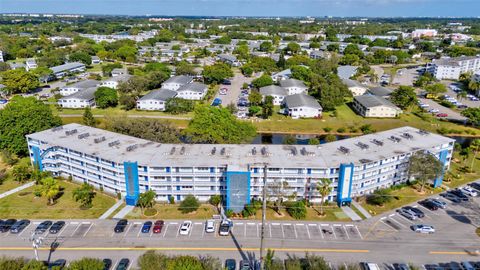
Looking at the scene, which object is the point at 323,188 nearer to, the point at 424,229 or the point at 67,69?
the point at 424,229

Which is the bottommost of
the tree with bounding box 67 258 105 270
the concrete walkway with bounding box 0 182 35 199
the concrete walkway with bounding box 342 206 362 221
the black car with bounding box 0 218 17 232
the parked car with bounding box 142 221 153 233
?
the concrete walkway with bounding box 0 182 35 199

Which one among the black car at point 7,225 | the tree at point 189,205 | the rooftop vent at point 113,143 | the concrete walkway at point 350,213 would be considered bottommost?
the concrete walkway at point 350,213

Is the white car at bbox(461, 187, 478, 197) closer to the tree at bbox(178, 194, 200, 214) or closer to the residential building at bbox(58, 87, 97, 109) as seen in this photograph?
the tree at bbox(178, 194, 200, 214)

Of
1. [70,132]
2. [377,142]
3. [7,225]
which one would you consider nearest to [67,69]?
[70,132]

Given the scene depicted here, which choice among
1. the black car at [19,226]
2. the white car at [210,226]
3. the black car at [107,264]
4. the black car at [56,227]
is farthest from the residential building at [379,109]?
the black car at [19,226]

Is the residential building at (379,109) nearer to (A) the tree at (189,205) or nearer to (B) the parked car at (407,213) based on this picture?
(B) the parked car at (407,213)

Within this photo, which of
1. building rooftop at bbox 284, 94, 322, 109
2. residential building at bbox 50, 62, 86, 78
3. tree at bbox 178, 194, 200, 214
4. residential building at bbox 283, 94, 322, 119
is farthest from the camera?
residential building at bbox 50, 62, 86, 78

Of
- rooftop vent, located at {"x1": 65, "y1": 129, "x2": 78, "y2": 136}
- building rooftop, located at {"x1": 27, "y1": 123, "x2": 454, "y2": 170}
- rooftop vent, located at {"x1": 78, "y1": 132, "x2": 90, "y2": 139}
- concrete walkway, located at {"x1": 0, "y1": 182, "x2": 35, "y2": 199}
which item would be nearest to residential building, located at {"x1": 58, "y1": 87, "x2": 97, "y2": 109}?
building rooftop, located at {"x1": 27, "y1": 123, "x2": 454, "y2": 170}

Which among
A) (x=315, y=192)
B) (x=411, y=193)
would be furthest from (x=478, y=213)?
(x=315, y=192)
